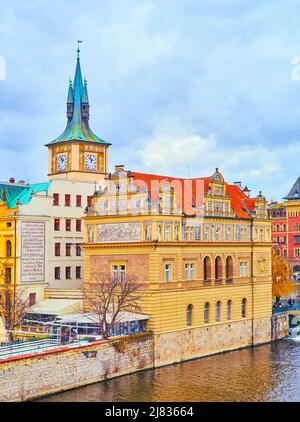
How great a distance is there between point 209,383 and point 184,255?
11.6 m

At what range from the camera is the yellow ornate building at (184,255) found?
168 feet

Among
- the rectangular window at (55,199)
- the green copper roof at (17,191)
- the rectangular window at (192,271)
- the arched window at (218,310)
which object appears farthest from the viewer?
the rectangular window at (55,199)

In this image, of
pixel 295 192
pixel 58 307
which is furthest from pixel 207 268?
pixel 295 192

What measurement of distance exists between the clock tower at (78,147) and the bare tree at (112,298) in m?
18.3

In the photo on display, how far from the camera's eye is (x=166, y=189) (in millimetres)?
52250

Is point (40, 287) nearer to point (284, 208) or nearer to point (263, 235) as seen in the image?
point (263, 235)

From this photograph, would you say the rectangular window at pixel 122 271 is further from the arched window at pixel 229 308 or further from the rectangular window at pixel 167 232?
the arched window at pixel 229 308

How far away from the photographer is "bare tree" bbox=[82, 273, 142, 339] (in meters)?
48.4

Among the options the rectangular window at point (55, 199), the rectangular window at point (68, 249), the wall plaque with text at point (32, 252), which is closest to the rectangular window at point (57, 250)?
the rectangular window at point (68, 249)

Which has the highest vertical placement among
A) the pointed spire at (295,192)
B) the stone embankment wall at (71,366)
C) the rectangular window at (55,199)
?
the pointed spire at (295,192)

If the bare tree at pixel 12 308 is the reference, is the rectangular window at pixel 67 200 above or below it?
above

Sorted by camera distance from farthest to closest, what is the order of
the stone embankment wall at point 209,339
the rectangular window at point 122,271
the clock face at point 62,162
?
1. the clock face at point 62,162
2. the rectangular window at point 122,271
3. the stone embankment wall at point 209,339
